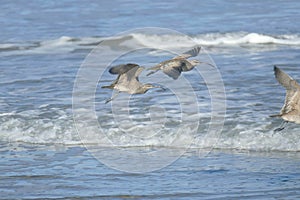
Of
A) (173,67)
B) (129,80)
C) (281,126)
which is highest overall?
(173,67)

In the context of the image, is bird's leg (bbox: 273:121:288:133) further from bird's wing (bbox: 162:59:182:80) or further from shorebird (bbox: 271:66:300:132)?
bird's wing (bbox: 162:59:182:80)

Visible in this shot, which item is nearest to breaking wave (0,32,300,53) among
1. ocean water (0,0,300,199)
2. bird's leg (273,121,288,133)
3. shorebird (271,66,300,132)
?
ocean water (0,0,300,199)

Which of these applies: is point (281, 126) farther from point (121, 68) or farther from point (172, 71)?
point (121, 68)

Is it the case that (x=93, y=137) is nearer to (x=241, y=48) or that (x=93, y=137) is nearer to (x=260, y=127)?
(x=260, y=127)

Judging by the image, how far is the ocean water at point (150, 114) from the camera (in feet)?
20.9

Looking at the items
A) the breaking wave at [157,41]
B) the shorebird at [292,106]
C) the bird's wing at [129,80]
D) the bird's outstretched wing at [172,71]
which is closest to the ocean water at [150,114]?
the breaking wave at [157,41]

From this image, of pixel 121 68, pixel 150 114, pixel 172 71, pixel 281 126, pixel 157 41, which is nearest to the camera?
pixel 121 68

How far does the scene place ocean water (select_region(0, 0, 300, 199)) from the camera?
638 cm

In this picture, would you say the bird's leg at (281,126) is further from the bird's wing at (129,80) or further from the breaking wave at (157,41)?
the breaking wave at (157,41)

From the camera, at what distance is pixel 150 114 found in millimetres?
8586

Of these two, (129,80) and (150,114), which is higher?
(129,80)

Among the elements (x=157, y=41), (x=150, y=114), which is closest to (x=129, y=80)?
(x=150, y=114)

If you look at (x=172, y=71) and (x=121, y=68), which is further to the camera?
(x=172, y=71)

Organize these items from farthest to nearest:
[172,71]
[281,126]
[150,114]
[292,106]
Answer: [150,114] < [172,71] < [281,126] < [292,106]
